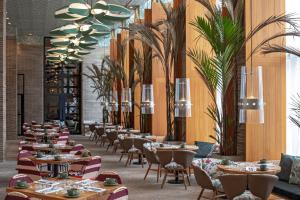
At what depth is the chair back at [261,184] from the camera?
6.16 metres

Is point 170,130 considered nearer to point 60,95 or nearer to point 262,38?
point 262,38

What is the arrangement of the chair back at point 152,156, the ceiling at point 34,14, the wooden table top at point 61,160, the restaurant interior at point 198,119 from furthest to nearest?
the ceiling at point 34,14, the chair back at point 152,156, the wooden table top at point 61,160, the restaurant interior at point 198,119

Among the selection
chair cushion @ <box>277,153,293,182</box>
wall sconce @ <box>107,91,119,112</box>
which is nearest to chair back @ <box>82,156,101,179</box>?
chair cushion @ <box>277,153,293,182</box>

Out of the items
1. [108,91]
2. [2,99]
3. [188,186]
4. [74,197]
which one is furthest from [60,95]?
[74,197]

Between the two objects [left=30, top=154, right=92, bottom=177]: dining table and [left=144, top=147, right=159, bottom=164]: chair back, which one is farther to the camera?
[left=144, top=147, right=159, bottom=164]: chair back

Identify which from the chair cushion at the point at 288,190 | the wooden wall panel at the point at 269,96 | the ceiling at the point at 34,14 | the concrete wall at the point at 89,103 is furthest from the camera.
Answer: the concrete wall at the point at 89,103

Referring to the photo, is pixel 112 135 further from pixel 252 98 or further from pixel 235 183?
pixel 235 183

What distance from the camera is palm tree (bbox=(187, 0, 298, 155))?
26.1ft

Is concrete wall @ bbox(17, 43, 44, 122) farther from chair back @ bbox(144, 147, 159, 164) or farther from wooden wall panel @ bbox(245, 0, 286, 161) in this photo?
wooden wall panel @ bbox(245, 0, 286, 161)

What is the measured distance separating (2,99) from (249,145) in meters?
7.37

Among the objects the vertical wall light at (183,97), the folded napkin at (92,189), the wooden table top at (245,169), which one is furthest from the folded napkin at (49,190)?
the vertical wall light at (183,97)

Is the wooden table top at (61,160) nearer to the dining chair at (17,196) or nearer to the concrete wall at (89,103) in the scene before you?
the dining chair at (17,196)

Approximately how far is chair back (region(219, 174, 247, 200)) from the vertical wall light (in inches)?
151

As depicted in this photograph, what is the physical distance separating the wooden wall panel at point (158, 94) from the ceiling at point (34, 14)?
2.64 meters
